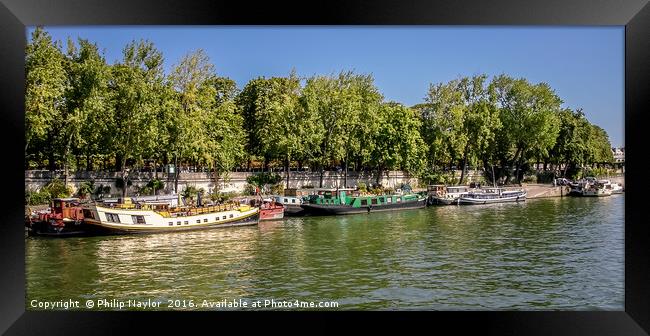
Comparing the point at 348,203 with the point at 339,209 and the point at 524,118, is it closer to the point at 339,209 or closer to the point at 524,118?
the point at 339,209

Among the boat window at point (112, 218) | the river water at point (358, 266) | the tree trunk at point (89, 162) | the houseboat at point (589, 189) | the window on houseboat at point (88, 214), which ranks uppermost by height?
the tree trunk at point (89, 162)

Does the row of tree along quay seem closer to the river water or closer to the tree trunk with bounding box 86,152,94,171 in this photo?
the tree trunk with bounding box 86,152,94,171

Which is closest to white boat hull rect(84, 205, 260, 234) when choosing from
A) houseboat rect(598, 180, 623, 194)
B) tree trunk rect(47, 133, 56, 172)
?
tree trunk rect(47, 133, 56, 172)

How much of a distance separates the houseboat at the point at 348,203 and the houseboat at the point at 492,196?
2959 millimetres

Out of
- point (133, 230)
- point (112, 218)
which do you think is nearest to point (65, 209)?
point (112, 218)

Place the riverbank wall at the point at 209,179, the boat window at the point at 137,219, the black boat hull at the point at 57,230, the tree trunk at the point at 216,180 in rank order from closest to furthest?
the black boat hull at the point at 57,230, the boat window at the point at 137,219, the riverbank wall at the point at 209,179, the tree trunk at the point at 216,180

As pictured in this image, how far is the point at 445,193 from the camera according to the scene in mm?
27859

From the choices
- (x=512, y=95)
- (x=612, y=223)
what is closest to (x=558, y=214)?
(x=612, y=223)

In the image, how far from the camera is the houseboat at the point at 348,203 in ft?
75.7

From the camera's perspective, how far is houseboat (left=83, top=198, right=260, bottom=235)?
16578 millimetres

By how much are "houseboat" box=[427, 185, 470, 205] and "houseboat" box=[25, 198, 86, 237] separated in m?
15.9

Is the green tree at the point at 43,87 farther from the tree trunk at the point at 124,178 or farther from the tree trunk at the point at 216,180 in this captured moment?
the tree trunk at the point at 216,180

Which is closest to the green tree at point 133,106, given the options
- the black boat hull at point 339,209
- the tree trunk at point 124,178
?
the tree trunk at point 124,178
